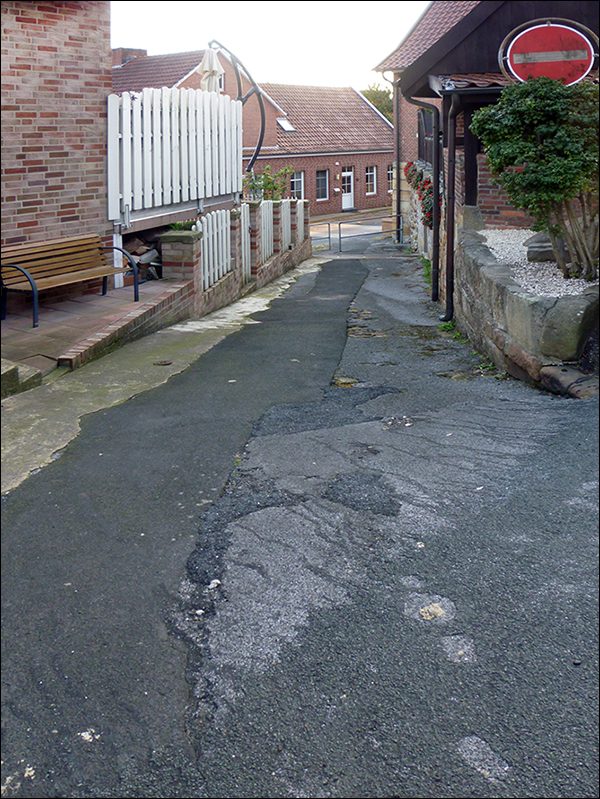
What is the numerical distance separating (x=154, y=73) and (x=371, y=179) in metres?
26.0

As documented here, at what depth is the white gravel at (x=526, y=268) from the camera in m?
5.50

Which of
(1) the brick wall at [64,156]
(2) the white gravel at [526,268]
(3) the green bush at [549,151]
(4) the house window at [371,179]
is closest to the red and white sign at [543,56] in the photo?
(3) the green bush at [549,151]

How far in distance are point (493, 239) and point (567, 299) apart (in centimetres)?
434

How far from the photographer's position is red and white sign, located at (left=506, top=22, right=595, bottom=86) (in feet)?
20.4

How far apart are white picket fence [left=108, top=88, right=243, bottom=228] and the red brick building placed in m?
18.0

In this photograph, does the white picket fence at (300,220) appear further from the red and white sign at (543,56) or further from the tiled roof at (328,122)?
the tiled roof at (328,122)

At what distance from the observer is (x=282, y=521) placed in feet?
10.8

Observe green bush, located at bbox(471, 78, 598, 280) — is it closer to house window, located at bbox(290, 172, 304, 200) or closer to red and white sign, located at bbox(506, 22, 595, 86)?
red and white sign, located at bbox(506, 22, 595, 86)

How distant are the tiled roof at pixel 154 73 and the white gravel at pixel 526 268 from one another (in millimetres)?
8604

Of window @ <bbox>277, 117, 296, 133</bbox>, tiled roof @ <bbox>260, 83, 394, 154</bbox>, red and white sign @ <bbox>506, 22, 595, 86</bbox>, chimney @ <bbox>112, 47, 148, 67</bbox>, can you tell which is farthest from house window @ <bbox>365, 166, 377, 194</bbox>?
red and white sign @ <bbox>506, 22, 595, 86</bbox>

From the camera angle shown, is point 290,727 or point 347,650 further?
point 347,650

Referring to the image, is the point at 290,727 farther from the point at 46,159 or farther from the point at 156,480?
the point at 46,159

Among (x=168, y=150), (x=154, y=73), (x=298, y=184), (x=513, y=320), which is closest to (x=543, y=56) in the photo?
(x=513, y=320)

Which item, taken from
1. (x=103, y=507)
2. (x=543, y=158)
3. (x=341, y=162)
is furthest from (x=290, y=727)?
(x=341, y=162)
